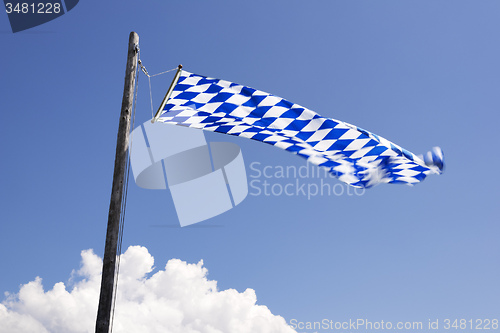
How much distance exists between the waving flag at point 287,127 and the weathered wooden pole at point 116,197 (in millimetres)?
687

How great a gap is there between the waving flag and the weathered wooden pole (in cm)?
69

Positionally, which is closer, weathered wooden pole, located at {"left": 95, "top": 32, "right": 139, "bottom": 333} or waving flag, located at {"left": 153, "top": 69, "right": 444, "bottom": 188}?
weathered wooden pole, located at {"left": 95, "top": 32, "right": 139, "bottom": 333}

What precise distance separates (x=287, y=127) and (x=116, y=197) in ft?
10.9

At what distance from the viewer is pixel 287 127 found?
8242mm

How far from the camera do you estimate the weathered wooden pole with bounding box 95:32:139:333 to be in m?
6.33

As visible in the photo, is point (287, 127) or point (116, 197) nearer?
point (116, 197)

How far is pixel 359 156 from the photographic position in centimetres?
798

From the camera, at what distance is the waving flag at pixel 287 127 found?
788 cm

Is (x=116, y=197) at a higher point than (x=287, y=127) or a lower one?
lower

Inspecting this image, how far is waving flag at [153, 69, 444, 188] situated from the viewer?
25.9 feet

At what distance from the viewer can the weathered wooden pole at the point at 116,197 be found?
633 centimetres

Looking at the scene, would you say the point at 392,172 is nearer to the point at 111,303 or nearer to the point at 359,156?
the point at 359,156

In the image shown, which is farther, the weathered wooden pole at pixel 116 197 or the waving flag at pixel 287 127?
the waving flag at pixel 287 127

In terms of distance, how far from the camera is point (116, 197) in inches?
276
